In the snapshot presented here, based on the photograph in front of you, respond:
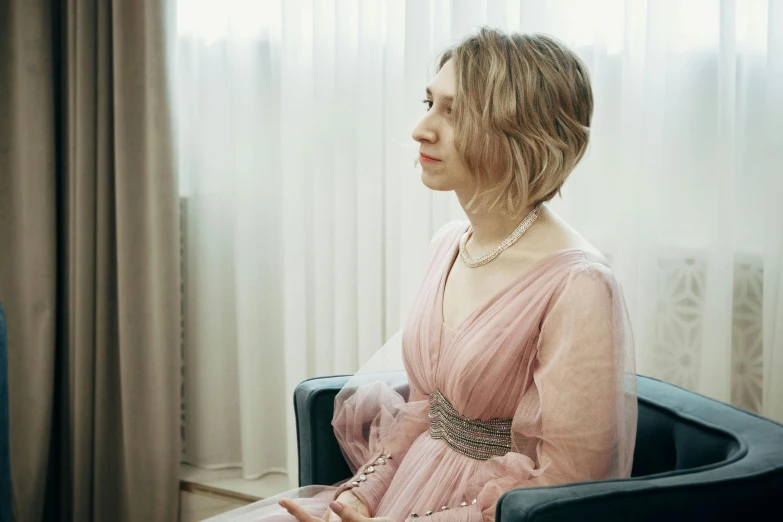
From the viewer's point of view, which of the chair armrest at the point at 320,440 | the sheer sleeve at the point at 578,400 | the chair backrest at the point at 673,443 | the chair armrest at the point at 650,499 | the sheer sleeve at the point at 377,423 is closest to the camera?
the chair armrest at the point at 650,499

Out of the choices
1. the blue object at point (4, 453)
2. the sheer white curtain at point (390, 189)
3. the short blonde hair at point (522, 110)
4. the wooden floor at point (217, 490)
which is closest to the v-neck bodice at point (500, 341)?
the short blonde hair at point (522, 110)

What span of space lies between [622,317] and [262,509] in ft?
2.10

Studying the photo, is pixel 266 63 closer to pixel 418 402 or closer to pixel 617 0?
pixel 617 0

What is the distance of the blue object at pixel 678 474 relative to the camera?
3.22ft

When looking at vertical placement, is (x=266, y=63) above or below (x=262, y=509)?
above

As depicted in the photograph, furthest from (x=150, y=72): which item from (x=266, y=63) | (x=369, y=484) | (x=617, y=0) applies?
(x=369, y=484)

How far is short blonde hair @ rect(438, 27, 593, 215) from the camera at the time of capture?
3.77 feet

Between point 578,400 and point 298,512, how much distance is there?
0.43m

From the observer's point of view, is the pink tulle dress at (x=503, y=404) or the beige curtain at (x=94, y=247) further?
the beige curtain at (x=94, y=247)

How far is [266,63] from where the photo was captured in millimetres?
2264

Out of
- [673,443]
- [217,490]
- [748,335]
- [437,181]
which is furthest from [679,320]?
[217,490]

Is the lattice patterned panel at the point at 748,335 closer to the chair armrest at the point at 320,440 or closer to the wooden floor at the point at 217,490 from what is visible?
the chair armrest at the point at 320,440

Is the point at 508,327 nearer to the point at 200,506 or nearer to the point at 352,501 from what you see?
the point at 352,501

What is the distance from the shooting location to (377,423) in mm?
1430
